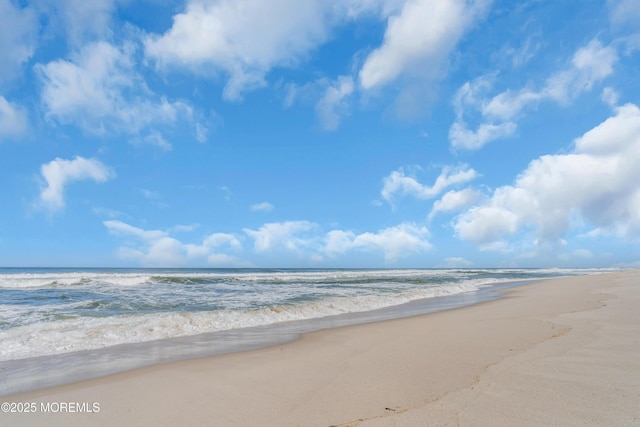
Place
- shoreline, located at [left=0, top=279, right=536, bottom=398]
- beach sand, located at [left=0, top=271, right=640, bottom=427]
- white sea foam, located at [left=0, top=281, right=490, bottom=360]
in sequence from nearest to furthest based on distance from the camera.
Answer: beach sand, located at [left=0, top=271, right=640, bottom=427], shoreline, located at [left=0, top=279, right=536, bottom=398], white sea foam, located at [left=0, top=281, right=490, bottom=360]

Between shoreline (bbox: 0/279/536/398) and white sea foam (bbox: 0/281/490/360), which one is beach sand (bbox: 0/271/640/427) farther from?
white sea foam (bbox: 0/281/490/360)

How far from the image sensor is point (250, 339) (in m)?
8.05

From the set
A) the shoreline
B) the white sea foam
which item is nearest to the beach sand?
the shoreline

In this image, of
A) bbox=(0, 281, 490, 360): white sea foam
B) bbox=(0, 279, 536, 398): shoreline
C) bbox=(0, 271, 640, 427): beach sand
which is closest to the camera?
bbox=(0, 271, 640, 427): beach sand

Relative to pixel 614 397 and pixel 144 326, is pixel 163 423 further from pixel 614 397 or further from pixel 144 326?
pixel 144 326

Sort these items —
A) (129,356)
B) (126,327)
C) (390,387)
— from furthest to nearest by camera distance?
(126,327), (129,356), (390,387)

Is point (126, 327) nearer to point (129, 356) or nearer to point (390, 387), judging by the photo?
point (129, 356)

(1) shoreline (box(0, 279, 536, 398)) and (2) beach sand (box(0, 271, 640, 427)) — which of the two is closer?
(2) beach sand (box(0, 271, 640, 427))

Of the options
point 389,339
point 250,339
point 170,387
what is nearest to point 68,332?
point 250,339

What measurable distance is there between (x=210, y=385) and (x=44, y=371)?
3270mm

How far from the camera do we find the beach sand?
338cm

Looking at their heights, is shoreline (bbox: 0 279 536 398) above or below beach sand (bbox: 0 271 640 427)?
below

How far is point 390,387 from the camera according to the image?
4.22 metres

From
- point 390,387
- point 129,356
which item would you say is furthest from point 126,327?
point 390,387
